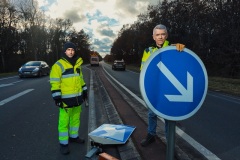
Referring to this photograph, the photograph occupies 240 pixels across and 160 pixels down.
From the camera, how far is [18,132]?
546 centimetres

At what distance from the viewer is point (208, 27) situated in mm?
34719

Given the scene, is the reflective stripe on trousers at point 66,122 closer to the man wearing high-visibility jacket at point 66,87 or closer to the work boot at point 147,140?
the man wearing high-visibility jacket at point 66,87

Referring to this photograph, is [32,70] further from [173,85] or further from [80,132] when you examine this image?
[173,85]

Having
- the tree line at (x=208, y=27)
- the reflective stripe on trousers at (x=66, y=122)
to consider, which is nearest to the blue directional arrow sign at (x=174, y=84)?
the reflective stripe on trousers at (x=66, y=122)

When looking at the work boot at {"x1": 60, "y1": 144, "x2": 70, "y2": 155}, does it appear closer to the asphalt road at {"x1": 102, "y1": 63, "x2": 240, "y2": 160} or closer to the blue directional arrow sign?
the asphalt road at {"x1": 102, "y1": 63, "x2": 240, "y2": 160}

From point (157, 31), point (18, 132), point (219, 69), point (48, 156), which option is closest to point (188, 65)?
point (157, 31)

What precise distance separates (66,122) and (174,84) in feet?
9.42

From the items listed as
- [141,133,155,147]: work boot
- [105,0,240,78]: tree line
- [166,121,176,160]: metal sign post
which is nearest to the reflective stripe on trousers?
Answer: [141,133,155,147]: work boot

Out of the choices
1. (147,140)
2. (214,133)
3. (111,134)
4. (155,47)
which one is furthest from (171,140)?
(214,133)

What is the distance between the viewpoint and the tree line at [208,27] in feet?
96.6

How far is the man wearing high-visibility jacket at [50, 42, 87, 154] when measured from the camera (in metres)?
4.37

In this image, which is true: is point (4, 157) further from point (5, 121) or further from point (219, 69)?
point (219, 69)

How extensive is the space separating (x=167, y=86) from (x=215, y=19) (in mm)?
32487

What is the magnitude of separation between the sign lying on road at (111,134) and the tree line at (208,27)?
26083 mm
